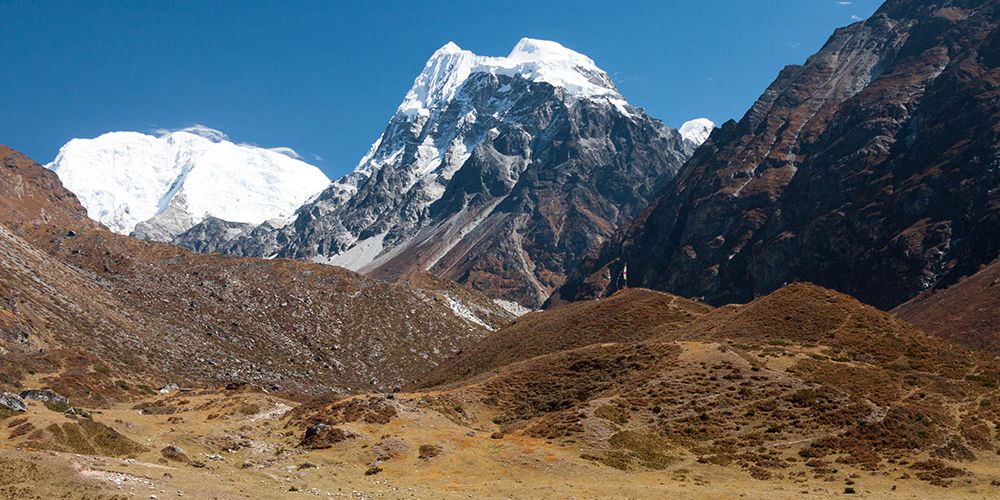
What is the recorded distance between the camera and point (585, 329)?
121 m

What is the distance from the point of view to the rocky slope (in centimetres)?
11212

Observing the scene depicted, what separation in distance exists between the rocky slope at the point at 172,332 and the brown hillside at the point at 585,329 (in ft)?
133

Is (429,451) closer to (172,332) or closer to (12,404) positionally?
(12,404)

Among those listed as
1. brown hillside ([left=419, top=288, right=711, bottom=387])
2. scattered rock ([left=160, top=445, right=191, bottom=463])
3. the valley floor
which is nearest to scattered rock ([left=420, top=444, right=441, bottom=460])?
the valley floor

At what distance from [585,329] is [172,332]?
3486 inches

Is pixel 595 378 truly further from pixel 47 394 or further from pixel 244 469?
pixel 47 394

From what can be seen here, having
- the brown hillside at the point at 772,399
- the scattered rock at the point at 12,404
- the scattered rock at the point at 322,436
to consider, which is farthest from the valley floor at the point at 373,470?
the brown hillside at the point at 772,399

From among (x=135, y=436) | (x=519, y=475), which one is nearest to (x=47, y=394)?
(x=135, y=436)

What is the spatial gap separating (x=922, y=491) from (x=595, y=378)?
3515 cm

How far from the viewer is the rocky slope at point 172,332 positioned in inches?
4414

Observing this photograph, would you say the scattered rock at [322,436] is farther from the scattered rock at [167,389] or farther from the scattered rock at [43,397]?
the scattered rock at [167,389]

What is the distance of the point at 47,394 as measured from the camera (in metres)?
67.0

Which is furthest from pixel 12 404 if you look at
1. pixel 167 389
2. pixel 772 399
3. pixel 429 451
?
pixel 772 399

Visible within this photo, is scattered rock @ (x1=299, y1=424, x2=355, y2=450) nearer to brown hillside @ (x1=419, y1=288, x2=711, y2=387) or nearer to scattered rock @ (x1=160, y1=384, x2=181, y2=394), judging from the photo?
scattered rock @ (x1=160, y1=384, x2=181, y2=394)
